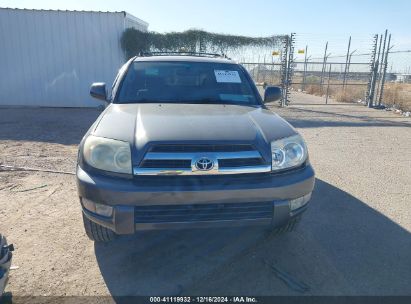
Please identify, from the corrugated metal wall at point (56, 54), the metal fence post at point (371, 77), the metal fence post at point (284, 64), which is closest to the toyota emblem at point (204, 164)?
the corrugated metal wall at point (56, 54)

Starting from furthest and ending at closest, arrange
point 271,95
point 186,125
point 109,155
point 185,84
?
point 271,95
point 185,84
point 186,125
point 109,155

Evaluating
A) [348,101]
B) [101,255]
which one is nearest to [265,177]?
[101,255]

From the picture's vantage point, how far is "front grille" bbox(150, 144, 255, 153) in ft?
7.80

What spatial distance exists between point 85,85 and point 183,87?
9.44 meters


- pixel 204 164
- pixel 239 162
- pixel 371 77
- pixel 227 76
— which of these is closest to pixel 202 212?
pixel 204 164

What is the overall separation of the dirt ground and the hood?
1085mm

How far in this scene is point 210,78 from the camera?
3.85 meters

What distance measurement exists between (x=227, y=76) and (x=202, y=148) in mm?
1741

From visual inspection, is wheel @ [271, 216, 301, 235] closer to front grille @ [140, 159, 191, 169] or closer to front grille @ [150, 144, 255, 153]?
front grille @ [150, 144, 255, 153]

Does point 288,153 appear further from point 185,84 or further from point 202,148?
point 185,84

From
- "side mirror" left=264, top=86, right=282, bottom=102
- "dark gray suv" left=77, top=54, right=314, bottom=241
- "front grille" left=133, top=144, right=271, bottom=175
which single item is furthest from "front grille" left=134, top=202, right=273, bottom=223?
"side mirror" left=264, top=86, right=282, bottom=102

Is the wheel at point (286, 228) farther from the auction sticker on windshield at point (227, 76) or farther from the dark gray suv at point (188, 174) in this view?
the auction sticker on windshield at point (227, 76)

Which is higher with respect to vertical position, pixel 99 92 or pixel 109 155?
pixel 99 92

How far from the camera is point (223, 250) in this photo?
118 inches
